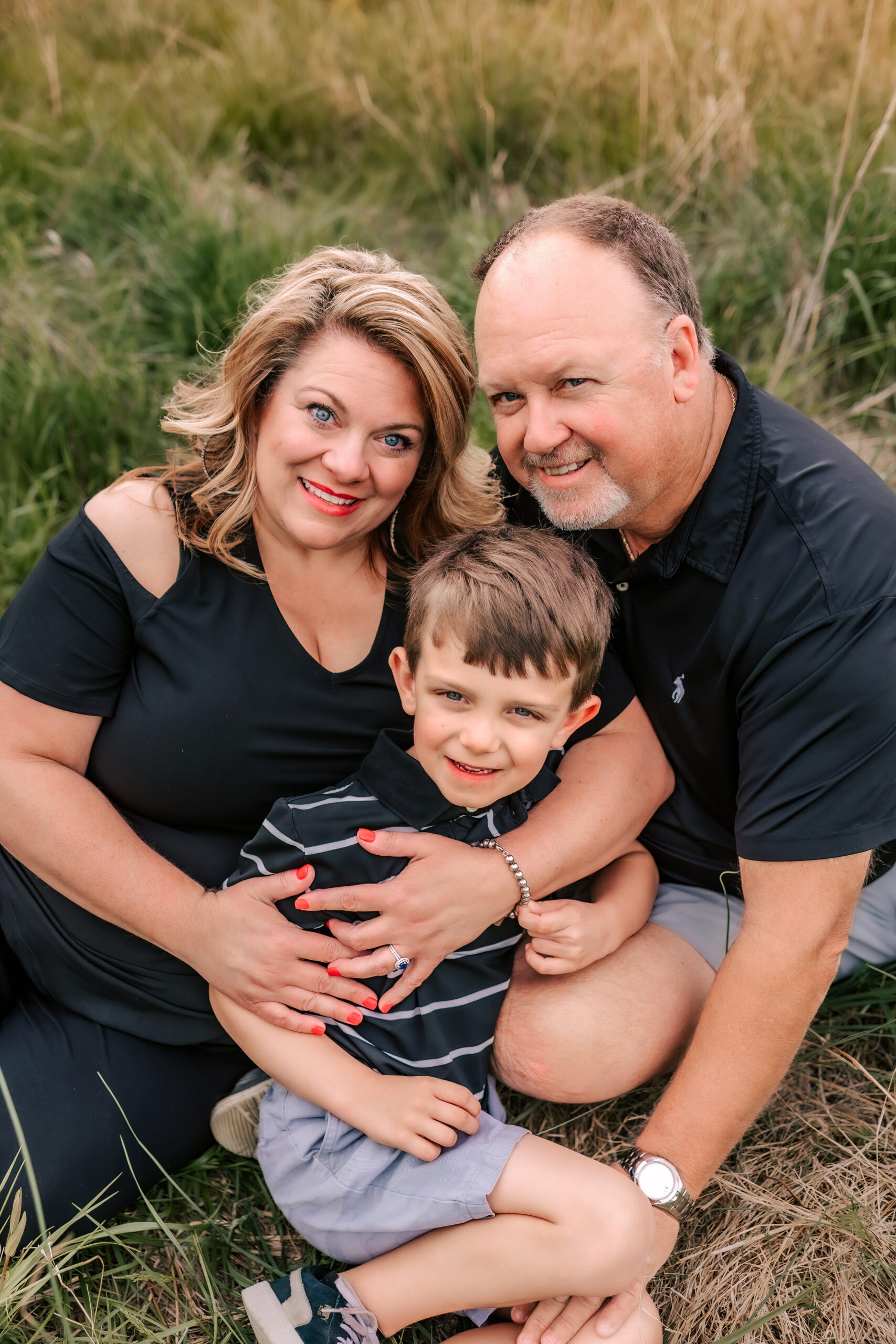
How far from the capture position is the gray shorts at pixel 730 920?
254 centimetres

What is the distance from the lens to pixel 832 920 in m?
2.05

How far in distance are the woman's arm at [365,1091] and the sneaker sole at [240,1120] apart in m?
0.29

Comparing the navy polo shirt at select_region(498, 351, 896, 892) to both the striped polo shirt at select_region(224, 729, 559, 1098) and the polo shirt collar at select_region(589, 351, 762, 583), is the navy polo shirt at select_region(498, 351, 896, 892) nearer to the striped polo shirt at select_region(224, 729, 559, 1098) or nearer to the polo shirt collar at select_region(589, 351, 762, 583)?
the polo shirt collar at select_region(589, 351, 762, 583)

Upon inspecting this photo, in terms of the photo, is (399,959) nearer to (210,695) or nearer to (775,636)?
(210,695)

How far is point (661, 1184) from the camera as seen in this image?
209cm

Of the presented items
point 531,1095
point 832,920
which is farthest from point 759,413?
point 531,1095

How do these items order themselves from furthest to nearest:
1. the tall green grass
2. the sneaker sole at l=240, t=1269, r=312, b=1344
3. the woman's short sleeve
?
the tall green grass < the woman's short sleeve < the sneaker sole at l=240, t=1269, r=312, b=1344

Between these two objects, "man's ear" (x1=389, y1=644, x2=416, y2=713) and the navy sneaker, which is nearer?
the navy sneaker

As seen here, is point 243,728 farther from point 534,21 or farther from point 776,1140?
point 534,21

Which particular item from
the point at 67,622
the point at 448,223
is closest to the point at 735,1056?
the point at 67,622

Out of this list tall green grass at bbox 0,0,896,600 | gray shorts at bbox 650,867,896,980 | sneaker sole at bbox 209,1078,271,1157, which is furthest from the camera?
tall green grass at bbox 0,0,896,600

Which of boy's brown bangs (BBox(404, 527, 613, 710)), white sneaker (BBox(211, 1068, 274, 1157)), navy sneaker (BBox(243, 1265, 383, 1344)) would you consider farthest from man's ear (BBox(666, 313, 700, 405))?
navy sneaker (BBox(243, 1265, 383, 1344))

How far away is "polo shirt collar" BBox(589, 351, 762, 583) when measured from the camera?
2.16 metres

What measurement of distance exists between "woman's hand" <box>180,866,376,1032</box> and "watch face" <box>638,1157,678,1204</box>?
63 centimetres
